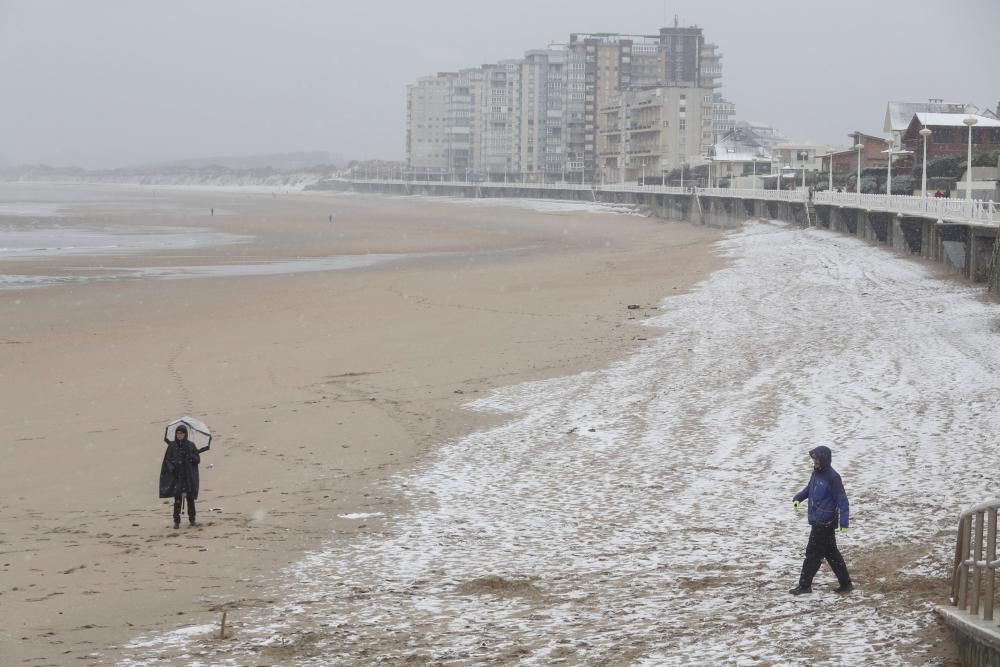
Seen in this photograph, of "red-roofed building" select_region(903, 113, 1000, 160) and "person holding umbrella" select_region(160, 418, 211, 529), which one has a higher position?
"red-roofed building" select_region(903, 113, 1000, 160)

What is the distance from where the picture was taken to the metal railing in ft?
23.4

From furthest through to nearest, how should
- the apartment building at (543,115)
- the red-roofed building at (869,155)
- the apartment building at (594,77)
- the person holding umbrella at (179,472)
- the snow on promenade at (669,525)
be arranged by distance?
the apartment building at (543,115), the apartment building at (594,77), the red-roofed building at (869,155), the person holding umbrella at (179,472), the snow on promenade at (669,525)

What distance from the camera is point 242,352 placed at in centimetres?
2223

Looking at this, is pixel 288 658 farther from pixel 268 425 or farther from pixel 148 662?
pixel 268 425

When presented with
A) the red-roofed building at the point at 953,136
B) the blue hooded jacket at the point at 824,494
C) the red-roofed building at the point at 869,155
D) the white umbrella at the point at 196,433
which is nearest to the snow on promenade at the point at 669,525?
the blue hooded jacket at the point at 824,494

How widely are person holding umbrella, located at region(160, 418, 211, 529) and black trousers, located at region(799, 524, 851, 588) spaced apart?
552cm

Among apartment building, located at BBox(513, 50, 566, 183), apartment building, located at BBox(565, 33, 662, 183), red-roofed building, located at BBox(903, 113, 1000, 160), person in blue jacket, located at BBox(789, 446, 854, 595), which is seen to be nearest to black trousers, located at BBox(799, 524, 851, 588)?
person in blue jacket, located at BBox(789, 446, 854, 595)

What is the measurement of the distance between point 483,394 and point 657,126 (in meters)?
124

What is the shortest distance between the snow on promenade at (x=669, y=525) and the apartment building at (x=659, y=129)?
4486 inches

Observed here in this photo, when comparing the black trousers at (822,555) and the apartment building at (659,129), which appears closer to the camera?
the black trousers at (822,555)

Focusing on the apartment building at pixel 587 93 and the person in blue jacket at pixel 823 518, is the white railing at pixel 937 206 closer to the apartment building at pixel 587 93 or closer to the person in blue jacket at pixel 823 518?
the person in blue jacket at pixel 823 518

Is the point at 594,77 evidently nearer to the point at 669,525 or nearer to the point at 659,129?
the point at 659,129

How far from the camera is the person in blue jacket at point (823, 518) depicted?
349 inches

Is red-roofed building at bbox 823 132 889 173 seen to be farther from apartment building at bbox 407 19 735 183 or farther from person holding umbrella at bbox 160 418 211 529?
person holding umbrella at bbox 160 418 211 529
